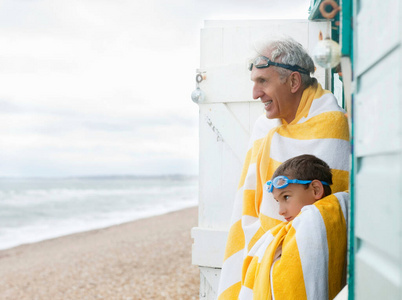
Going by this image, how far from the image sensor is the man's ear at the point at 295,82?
2080 mm

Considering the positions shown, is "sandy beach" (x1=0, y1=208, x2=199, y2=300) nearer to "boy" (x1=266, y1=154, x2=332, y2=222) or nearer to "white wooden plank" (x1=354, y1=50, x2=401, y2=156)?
"boy" (x1=266, y1=154, x2=332, y2=222)

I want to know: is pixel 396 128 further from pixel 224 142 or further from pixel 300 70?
pixel 224 142

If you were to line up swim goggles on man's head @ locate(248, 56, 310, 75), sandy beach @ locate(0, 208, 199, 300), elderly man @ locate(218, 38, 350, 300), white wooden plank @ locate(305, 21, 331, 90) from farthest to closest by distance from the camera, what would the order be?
sandy beach @ locate(0, 208, 199, 300), white wooden plank @ locate(305, 21, 331, 90), swim goggles on man's head @ locate(248, 56, 310, 75), elderly man @ locate(218, 38, 350, 300)

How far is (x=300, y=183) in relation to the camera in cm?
176

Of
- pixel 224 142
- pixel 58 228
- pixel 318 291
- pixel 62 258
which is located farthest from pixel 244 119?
pixel 58 228

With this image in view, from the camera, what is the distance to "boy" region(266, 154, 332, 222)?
5.80ft

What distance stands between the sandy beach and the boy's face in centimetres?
509

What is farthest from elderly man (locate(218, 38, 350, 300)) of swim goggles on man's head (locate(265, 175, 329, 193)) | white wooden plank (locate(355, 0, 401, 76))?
white wooden plank (locate(355, 0, 401, 76))

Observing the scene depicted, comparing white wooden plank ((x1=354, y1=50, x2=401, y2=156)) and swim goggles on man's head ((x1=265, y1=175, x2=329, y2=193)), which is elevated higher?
white wooden plank ((x1=354, y1=50, x2=401, y2=156))

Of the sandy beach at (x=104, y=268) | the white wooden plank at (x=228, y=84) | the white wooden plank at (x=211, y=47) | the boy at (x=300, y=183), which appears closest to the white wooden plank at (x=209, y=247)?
the white wooden plank at (x=228, y=84)

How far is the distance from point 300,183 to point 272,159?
324mm

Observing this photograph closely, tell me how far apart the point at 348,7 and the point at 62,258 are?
9.87 meters

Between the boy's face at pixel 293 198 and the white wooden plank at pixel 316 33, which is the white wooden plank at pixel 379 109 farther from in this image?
the white wooden plank at pixel 316 33

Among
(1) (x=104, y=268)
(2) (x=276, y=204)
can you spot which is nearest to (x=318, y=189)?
(2) (x=276, y=204)
